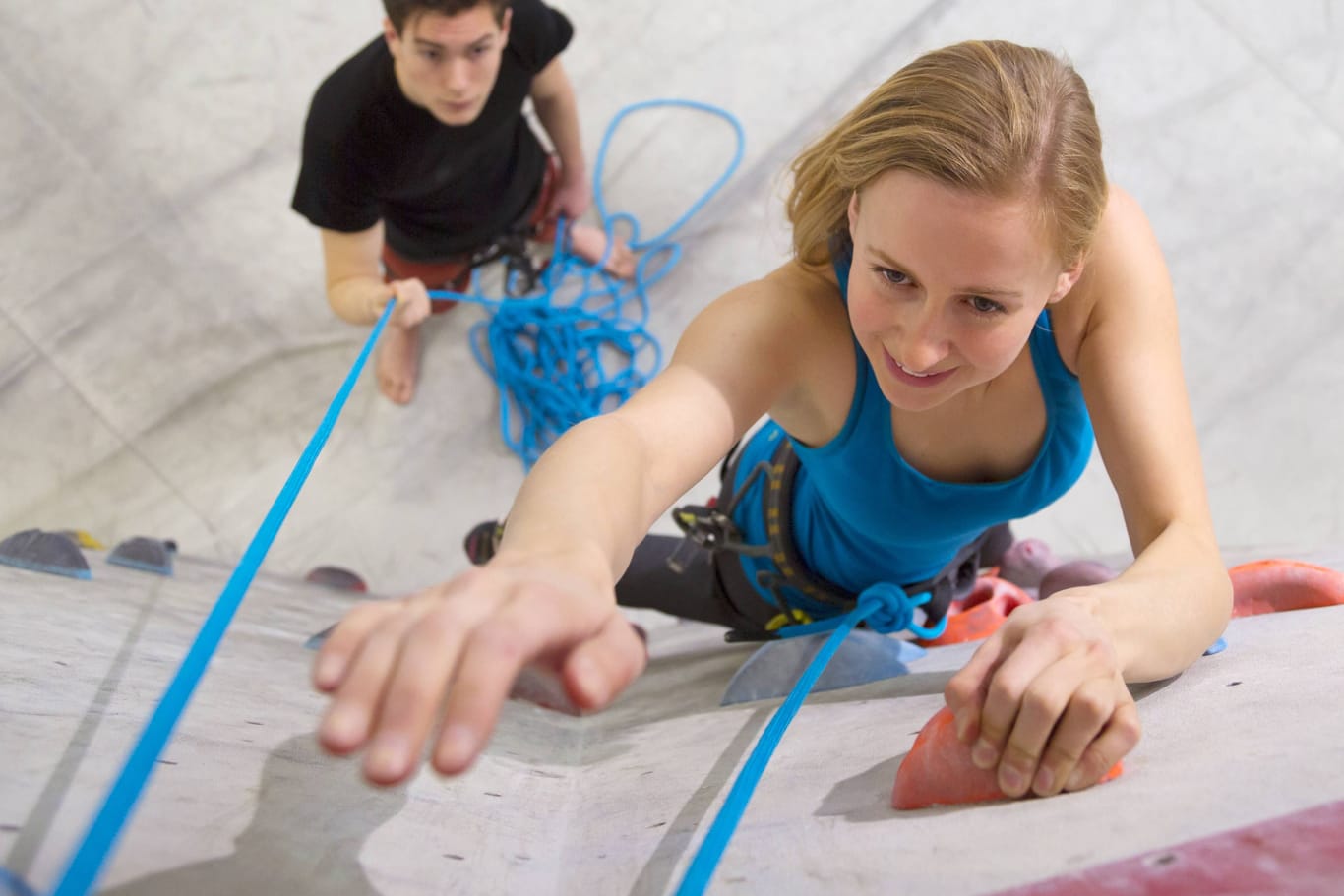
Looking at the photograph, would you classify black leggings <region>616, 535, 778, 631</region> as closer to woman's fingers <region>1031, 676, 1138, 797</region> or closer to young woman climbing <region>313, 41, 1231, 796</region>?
young woman climbing <region>313, 41, 1231, 796</region>

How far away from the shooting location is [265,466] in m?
1.99

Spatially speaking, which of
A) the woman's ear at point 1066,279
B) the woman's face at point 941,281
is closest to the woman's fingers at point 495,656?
the woman's face at point 941,281

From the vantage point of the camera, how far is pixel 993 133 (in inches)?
27.7

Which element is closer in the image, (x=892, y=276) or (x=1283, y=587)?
(x=892, y=276)

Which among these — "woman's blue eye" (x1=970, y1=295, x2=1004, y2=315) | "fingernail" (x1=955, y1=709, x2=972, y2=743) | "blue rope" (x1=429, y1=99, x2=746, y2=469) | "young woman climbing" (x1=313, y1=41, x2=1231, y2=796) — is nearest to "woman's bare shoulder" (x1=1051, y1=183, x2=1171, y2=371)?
"young woman climbing" (x1=313, y1=41, x2=1231, y2=796)

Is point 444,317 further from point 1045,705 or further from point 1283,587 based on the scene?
point 1045,705

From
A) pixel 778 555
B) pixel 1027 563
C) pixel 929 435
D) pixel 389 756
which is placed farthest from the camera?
pixel 1027 563

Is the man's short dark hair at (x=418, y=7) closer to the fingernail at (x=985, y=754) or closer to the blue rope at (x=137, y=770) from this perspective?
the blue rope at (x=137, y=770)

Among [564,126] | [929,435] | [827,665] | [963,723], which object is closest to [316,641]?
[827,665]

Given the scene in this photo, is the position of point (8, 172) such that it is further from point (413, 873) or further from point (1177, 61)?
point (1177, 61)

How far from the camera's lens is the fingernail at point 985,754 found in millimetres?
612

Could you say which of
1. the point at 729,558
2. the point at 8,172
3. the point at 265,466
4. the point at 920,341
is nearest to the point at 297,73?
the point at 8,172

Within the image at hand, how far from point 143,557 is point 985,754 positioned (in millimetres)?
1090

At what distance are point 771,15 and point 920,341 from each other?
169 centimetres
